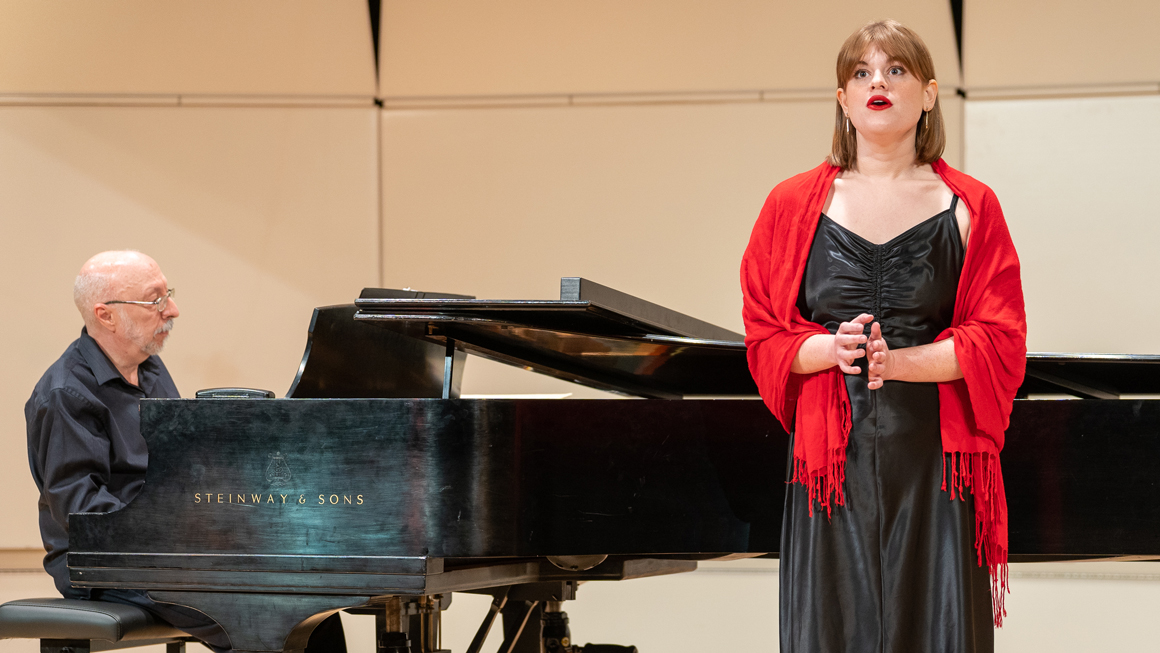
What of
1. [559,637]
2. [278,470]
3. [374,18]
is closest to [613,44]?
[374,18]

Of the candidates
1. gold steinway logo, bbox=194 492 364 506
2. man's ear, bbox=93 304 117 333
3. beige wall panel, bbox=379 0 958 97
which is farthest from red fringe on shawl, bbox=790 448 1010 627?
beige wall panel, bbox=379 0 958 97

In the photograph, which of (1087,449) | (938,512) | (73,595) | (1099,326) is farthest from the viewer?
(1099,326)

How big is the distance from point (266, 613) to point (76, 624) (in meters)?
0.60

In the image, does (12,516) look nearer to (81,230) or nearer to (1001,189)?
(81,230)

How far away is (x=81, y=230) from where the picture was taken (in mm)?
3959

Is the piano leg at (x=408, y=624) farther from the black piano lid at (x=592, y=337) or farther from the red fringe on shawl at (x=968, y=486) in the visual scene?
the red fringe on shawl at (x=968, y=486)

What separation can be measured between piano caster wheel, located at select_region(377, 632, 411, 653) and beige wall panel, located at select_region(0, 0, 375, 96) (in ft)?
8.06

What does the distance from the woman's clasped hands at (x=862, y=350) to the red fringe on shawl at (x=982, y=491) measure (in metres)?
0.18

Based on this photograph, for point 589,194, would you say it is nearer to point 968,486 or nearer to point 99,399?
point 99,399

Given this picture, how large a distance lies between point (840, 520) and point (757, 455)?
20.6 inches

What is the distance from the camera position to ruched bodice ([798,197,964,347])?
1519mm

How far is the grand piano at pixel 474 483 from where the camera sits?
1.90 m

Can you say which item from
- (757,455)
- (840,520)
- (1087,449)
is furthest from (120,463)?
(1087,449)

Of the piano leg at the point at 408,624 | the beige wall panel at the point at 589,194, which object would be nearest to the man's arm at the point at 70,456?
the piano leg at the point at 408,624
